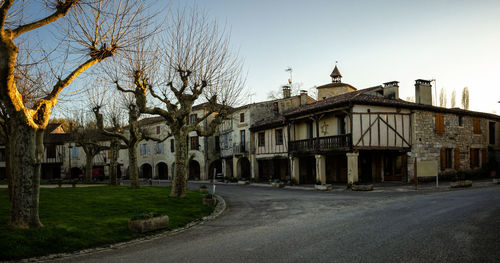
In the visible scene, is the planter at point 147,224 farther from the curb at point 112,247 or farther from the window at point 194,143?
the window at point 194,143

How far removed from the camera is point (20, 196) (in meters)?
8.16

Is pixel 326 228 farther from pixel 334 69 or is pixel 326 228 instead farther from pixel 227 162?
pixel 334 69

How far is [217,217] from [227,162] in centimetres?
2698

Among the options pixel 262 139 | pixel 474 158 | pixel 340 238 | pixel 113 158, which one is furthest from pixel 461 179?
pixel 113 158

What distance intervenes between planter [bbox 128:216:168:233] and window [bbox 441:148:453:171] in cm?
2276

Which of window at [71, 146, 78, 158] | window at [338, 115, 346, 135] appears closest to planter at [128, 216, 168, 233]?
window at [338, 115, 346, 135]

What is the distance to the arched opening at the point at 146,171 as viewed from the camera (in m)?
49.5

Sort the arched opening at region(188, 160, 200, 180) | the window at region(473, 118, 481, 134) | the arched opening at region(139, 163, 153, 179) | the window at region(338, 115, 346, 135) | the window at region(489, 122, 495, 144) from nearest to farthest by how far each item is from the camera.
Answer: the window at region(338, 115, 346, 135) < the window at region(473, 118, 481, 134) < the window at region(489, 122, 495, 144) < the arched opening at region(188, 160, 200, 180) < the arched opening at region(139, 163, 153, 179)

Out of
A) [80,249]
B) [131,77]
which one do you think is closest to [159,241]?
[80,249]

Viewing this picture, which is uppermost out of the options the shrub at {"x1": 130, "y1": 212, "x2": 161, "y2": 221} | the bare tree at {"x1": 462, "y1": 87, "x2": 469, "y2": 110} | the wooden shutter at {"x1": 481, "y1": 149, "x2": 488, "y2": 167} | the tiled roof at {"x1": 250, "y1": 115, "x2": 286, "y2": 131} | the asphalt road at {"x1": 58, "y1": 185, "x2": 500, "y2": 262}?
the bare tree at {"x1": 462, "y1": 87, "x2": 469, "y2": 110}

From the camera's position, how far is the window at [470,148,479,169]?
2803 cm

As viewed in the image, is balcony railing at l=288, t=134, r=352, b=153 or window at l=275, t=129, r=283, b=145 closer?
balcony railing at l=288, t=134, r=352, b=153

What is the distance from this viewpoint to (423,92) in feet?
88.3

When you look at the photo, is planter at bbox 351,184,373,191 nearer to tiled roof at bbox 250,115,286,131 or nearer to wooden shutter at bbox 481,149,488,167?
tiled roof at bbox 250,115,286,131
